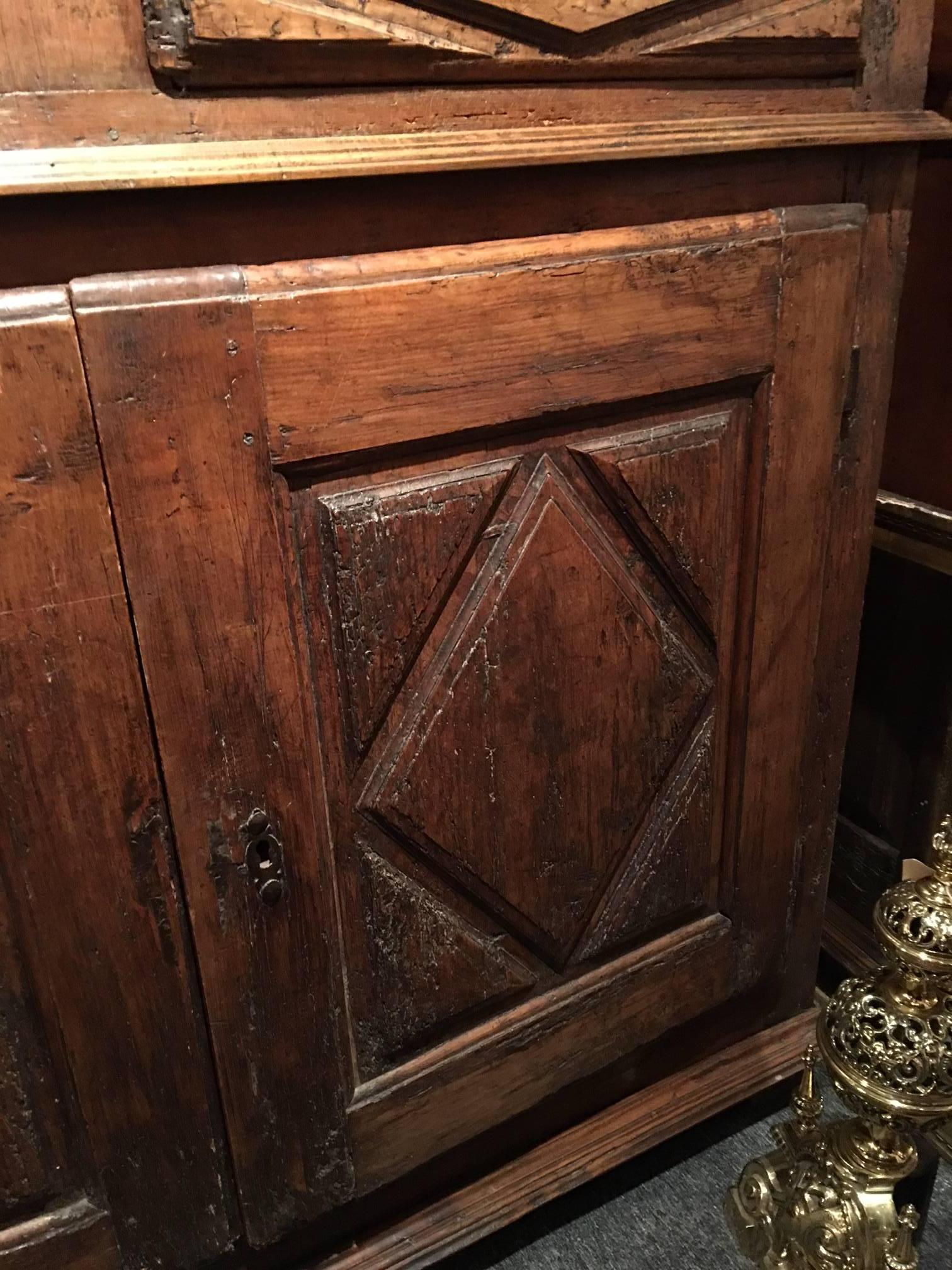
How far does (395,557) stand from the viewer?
31.9 inches

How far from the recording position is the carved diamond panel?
0.88 metres

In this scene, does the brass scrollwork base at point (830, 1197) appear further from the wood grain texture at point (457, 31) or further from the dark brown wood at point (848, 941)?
the wood grain texture at point (457, 31)

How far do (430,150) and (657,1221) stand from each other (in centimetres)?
126

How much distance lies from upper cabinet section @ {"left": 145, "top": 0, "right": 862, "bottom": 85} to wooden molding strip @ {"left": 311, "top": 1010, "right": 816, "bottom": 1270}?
1156 millimetres

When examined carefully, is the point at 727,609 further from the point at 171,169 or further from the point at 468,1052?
the point at 171,169

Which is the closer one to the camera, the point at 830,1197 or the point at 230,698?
the point at 230,698

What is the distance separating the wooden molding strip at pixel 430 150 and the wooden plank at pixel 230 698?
7 centimetres

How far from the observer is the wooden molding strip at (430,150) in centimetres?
61

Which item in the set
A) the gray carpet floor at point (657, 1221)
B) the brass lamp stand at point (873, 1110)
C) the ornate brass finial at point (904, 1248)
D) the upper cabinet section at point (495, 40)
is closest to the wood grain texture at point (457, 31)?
the upper cabinet section at point (495, 40)

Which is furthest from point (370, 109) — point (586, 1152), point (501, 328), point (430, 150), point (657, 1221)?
point (657, 1221)

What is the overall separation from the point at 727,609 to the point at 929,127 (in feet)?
1.57

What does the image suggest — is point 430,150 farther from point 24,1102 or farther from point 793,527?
point 24,1102

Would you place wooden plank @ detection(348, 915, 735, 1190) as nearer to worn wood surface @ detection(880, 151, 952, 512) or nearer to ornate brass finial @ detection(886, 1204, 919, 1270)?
ornate brass finial @ detection(886, 1204, 919, 1270)

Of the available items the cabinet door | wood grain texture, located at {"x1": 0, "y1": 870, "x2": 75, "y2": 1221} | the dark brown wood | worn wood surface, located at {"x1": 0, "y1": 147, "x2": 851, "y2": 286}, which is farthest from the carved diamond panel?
the dark brown wood
